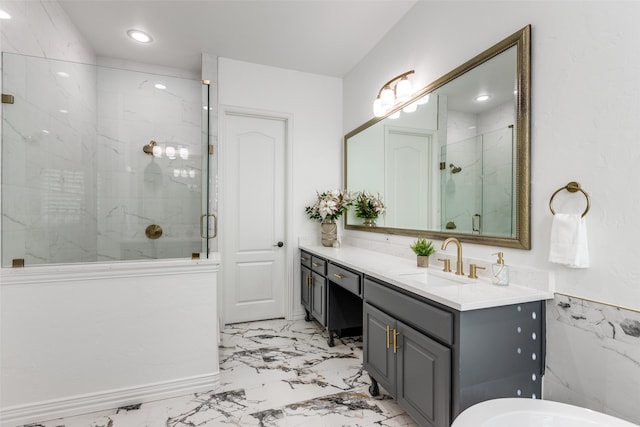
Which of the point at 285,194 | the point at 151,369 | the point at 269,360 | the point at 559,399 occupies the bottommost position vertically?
the point at 269,360

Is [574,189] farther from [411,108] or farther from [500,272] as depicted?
[411,108]

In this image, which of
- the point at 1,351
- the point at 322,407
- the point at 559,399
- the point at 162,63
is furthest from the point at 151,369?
the point at 162,63

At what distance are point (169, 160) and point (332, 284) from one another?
1.63 meters

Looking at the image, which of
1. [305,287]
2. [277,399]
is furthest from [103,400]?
[305,287]

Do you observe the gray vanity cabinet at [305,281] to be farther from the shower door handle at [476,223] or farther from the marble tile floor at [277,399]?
the shower door handle at [476,223]

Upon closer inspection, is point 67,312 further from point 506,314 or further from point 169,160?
point 506,314

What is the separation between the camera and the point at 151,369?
1.94 m

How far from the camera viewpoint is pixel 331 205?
10.2 ft

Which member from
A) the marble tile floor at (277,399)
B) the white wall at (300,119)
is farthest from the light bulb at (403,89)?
the marble tile floor at (277,399)

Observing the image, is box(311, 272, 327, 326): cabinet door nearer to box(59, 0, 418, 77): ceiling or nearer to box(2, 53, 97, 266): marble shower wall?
box(2, 53, 97, 266): marble shower wall

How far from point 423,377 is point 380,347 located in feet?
1.21

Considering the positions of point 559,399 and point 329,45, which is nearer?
point 559,399

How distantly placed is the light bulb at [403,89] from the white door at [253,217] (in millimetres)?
1456

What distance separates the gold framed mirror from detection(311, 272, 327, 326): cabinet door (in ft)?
2.32
